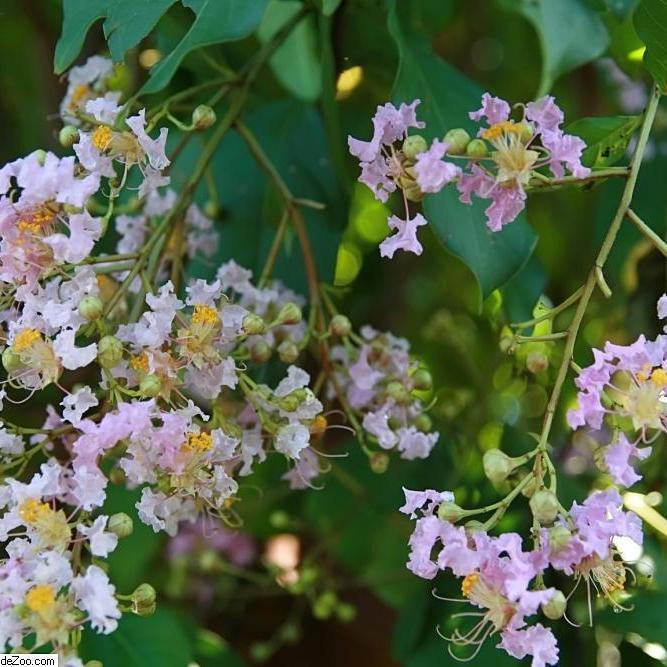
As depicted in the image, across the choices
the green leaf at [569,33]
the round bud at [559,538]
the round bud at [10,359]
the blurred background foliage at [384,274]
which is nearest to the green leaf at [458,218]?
the blurred background foliage at [384,274]

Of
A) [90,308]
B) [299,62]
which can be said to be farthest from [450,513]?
[299,62]

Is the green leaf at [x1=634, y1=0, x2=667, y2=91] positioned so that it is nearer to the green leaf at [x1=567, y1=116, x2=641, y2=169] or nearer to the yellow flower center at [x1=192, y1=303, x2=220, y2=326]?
the green leaf at [x1=567, y1=116, x2=641, y2=169]

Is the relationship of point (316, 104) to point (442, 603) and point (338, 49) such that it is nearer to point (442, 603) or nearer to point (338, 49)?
point (338, 49)

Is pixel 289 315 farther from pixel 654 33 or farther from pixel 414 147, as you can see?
pixel 654 33

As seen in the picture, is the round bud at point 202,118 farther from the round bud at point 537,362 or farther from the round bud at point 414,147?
the round bud at point 537,362

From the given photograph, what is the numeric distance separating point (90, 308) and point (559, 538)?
0.35 m

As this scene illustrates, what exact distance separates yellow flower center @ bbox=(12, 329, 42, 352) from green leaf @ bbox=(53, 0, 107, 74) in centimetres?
19

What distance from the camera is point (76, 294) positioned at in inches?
28.6

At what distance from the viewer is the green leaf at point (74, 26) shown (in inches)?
29.5

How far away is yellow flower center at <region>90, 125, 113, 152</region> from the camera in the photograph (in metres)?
0.74

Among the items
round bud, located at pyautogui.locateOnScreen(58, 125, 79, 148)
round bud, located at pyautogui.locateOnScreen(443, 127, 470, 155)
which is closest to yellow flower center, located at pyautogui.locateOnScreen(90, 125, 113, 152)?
round bud, located at pyautogui.locateOnScreen(58, 125, 79, 148)

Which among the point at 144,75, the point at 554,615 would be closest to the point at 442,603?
the point at 554,615

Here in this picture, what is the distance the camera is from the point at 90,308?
714 mm

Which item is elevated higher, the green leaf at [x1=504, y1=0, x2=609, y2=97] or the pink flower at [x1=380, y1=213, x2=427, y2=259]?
→ the pink flower at [x1=380, y1=213, x2=427, y2=259]
